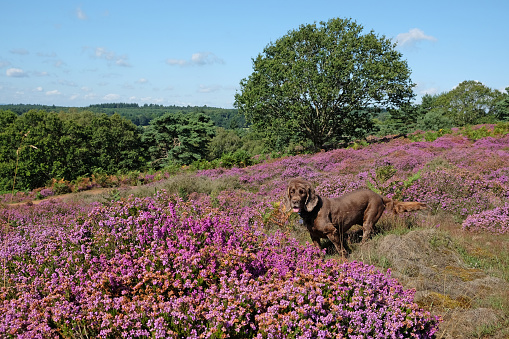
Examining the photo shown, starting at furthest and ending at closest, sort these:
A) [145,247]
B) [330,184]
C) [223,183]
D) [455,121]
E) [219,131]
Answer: [219,131]
[455,121]
[223,183]
[330,184]
[145,247]

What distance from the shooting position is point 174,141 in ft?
168

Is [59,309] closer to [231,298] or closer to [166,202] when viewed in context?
[231,298]

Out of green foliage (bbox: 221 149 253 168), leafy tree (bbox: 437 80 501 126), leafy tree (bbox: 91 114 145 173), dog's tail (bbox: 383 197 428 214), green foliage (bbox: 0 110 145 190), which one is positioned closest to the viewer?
dog's tail (bbox: 383 197 428 214)

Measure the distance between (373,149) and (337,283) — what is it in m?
19.5

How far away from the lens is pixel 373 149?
21.2 metres

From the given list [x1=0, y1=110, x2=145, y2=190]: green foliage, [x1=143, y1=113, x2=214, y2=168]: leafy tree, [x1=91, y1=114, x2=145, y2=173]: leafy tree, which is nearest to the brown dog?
[x1=0, y1=110, x2=145, y2=190]: green foliage

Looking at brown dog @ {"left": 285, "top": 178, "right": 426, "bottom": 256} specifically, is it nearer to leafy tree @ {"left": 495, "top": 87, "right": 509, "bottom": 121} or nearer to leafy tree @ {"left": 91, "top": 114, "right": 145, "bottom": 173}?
leafy tree @ {"left": 91, "top": 114, "right": 145, "bottom": 173}

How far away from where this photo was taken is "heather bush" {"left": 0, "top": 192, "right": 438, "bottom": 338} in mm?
2721

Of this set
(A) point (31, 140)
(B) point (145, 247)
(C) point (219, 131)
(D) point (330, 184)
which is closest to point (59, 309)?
(B) point (145, 247)

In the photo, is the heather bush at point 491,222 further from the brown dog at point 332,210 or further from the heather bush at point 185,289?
the heather bush at point 185,289

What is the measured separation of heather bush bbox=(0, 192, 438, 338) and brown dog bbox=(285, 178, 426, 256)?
45.7 inches

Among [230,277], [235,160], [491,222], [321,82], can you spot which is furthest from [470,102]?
[230,277]

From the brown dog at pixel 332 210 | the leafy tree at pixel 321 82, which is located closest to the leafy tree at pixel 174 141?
the leafy tree at pixel 321 82

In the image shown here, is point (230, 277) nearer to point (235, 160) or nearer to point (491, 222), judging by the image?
point (491, 222)
